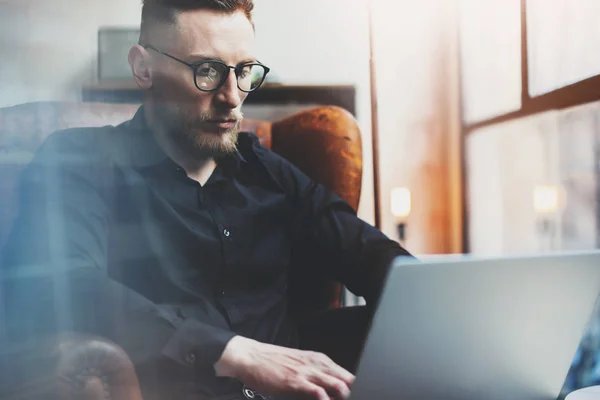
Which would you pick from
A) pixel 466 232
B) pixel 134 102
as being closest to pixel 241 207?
pixel 134 102

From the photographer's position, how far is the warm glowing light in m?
1.16

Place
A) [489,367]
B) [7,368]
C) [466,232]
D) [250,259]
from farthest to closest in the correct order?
[466,232] → [250,259] → [7,368] → [489,367]

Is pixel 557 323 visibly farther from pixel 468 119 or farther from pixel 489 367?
pixel 468 119

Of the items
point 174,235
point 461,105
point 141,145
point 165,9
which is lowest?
point 174,235

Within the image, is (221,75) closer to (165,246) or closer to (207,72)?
(207,72)

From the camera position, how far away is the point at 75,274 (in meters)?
0.89

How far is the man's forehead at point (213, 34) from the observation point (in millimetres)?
951

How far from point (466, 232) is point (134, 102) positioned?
726mm

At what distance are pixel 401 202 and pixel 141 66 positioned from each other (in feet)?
1.88

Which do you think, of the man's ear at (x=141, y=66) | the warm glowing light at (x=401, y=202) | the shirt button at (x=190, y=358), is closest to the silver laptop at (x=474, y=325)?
the shirt button at (x=190, y=358)

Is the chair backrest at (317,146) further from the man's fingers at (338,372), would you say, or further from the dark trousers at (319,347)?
the man's fingers at (338,372)

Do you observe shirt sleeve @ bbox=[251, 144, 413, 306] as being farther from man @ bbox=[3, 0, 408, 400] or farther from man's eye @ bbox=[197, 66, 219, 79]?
man's eye @ bbox=[197, 66, 219, 79]

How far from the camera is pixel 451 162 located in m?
1.21

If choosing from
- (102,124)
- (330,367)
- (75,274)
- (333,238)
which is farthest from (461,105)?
(75,274)
